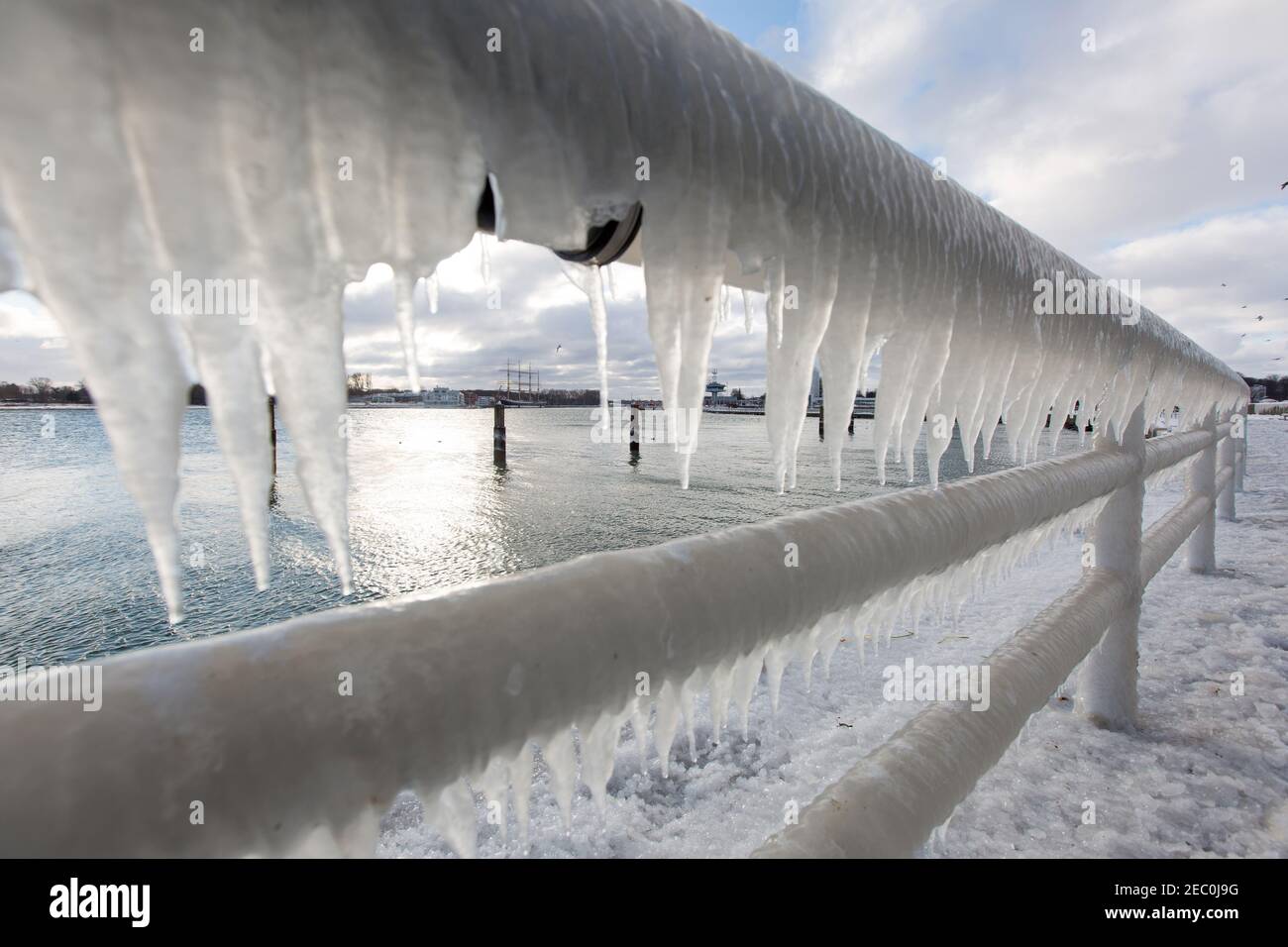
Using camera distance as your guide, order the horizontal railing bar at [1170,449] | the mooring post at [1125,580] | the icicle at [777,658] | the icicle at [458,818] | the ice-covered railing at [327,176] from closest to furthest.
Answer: the ice-covered railing at [327,176] → the icicle at [458,818] → the icicle at [777,658] → the mooring post at [1125,580] → the horizontal railing bar at [1170,449]

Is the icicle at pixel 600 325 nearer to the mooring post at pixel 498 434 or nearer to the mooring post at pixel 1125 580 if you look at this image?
the mooring post at pixel 1125 580

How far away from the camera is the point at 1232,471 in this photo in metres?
5.77

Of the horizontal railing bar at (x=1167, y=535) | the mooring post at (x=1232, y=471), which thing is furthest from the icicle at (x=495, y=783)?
the mooring post at (x=1232, y=471)

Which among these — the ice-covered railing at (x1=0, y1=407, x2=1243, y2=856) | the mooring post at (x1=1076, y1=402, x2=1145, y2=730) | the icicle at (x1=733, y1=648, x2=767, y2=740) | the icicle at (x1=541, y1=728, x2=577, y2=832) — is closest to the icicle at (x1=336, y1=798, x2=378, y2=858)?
the ice-covered railing at (x1=0, y1=407, x2=1243, y2=856)

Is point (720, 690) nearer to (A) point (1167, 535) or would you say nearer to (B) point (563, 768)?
(B) point (563, 768)
